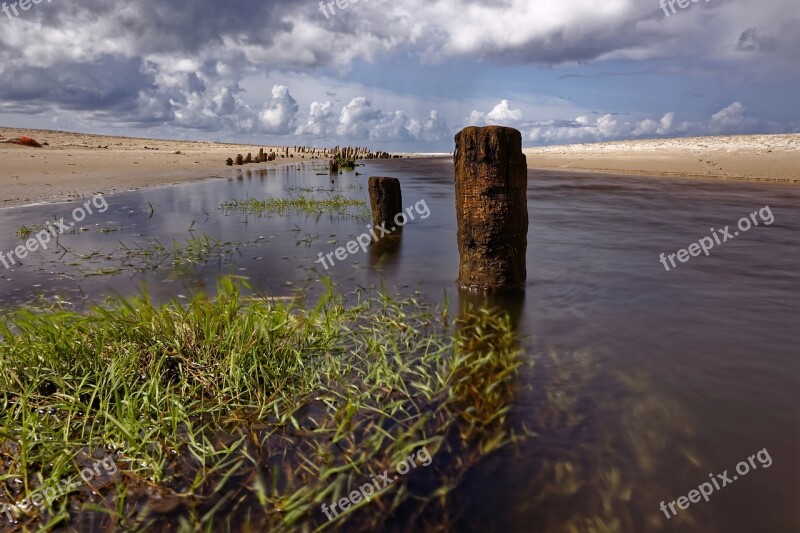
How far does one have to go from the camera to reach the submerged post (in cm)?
577

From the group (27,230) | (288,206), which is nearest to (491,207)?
(27,230)

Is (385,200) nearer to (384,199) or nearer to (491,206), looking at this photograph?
→ (384,199)

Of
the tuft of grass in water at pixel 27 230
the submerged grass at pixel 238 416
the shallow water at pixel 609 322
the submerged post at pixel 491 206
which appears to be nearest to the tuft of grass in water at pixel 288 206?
the shallow water at pixel 609 322

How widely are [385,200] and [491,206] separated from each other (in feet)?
16.5

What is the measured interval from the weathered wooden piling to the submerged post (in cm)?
457

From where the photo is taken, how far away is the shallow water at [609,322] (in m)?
2.62

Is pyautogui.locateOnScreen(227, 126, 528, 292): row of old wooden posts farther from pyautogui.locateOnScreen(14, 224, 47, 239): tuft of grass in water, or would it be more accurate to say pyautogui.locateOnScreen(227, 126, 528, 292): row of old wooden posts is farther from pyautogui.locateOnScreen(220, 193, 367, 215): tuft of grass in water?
pyautogui.locateOnScreen(14, 224, 47, 239): tuft of grass in water

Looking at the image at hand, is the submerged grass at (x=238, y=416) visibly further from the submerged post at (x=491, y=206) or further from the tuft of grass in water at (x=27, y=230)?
the tuft of grass in water at (x=27, y=230)

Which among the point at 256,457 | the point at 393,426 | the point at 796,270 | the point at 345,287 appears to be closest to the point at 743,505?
the point at 393,426

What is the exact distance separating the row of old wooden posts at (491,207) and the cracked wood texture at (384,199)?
15.0 ft

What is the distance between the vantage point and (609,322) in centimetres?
506

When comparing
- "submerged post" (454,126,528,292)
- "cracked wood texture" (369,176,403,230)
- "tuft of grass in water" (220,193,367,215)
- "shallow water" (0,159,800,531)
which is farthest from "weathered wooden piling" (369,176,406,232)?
"submerged post" (454,126,528,292)

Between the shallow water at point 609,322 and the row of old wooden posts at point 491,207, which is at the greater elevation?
the row of old wooden posts at point 491,207

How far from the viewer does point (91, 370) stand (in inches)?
137
